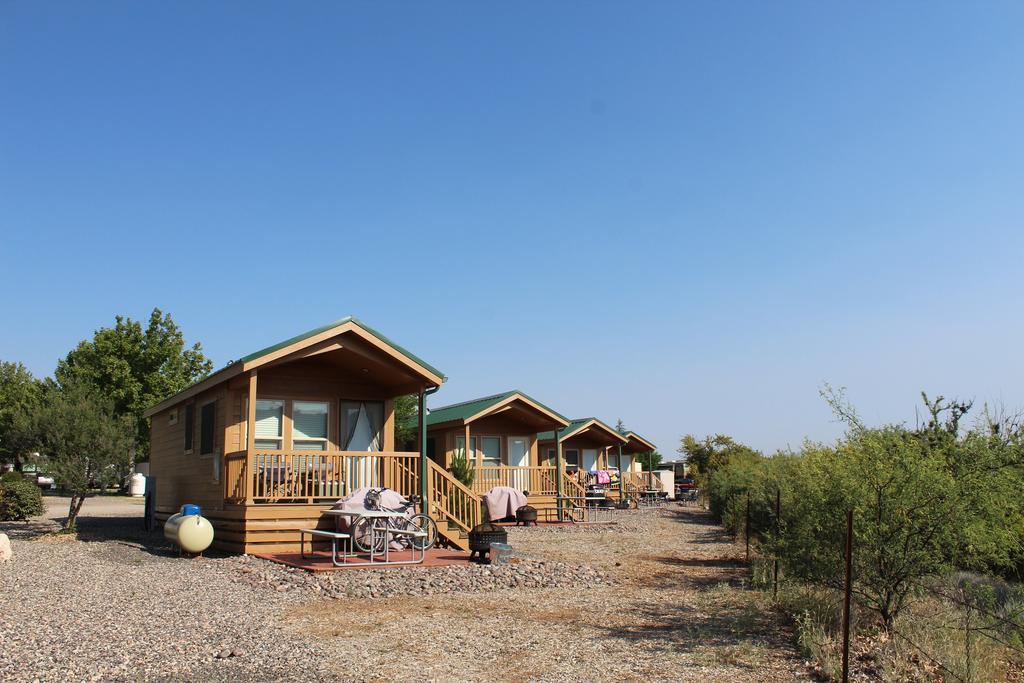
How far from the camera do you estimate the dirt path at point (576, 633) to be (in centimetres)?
638

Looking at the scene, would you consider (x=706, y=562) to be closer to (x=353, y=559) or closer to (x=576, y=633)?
(x=353, y=559)

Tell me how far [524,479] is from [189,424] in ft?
34.7

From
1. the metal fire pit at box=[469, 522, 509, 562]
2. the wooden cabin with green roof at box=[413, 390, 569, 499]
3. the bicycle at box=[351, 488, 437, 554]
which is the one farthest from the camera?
the wooden cabin with green roof at box=[413, 390, 569, 499]

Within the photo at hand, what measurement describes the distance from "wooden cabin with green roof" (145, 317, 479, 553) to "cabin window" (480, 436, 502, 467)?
952 centimetres

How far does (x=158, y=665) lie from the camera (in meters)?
6.23

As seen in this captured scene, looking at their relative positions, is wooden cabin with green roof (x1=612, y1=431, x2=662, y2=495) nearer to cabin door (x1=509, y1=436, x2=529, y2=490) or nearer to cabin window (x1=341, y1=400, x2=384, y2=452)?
cabin door (x1=509, y1=436, x2=529, y2=490)

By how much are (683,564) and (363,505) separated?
210 inches

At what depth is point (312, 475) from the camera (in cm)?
1355

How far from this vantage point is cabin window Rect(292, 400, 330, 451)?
50.4ft

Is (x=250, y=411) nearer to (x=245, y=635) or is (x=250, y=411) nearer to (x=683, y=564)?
(x=245, y=635)

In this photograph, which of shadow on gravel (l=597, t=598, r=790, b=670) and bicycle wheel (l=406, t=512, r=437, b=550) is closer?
shadow on gravel (l=597, t=598, r=790, b=670)

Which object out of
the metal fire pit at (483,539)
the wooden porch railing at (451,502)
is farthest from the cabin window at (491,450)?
the metal fire pit at (483,539)

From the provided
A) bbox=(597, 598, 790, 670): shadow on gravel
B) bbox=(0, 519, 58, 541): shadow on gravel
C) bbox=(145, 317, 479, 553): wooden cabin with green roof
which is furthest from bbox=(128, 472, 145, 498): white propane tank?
bbox=(597, 598, 790, 670): shadow on gravel

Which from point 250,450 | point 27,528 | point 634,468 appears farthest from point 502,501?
point 634,468
